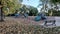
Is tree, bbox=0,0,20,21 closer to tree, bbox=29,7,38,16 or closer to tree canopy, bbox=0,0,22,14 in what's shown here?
tree canopy, bbox=0,0,22,14

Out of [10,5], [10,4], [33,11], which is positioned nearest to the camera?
[10,4]

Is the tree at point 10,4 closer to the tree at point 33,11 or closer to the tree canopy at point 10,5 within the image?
the tree canopy at point 10,5

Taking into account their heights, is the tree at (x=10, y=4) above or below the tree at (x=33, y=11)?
above

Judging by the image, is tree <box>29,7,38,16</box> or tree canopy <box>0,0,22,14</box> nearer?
tree canopy <box>0,0,22,14</box>

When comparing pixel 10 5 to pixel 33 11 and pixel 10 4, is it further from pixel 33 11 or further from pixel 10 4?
pixel 33 11

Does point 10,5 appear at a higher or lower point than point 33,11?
higher

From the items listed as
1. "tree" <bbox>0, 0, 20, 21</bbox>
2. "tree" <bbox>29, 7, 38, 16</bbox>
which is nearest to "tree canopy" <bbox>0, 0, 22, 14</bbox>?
"tree" <bbox>0, 0, 20, 21</bbox>

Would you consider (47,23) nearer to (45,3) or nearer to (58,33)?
(45,3)

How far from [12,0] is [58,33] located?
20.5 feet

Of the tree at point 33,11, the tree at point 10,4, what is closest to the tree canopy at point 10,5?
the tree at point 10,4

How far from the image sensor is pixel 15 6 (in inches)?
519

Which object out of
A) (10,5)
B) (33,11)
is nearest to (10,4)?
(10,5)

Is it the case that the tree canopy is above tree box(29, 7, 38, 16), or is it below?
above

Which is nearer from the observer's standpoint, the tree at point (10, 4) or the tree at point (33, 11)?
the tree at point (10, 4)
